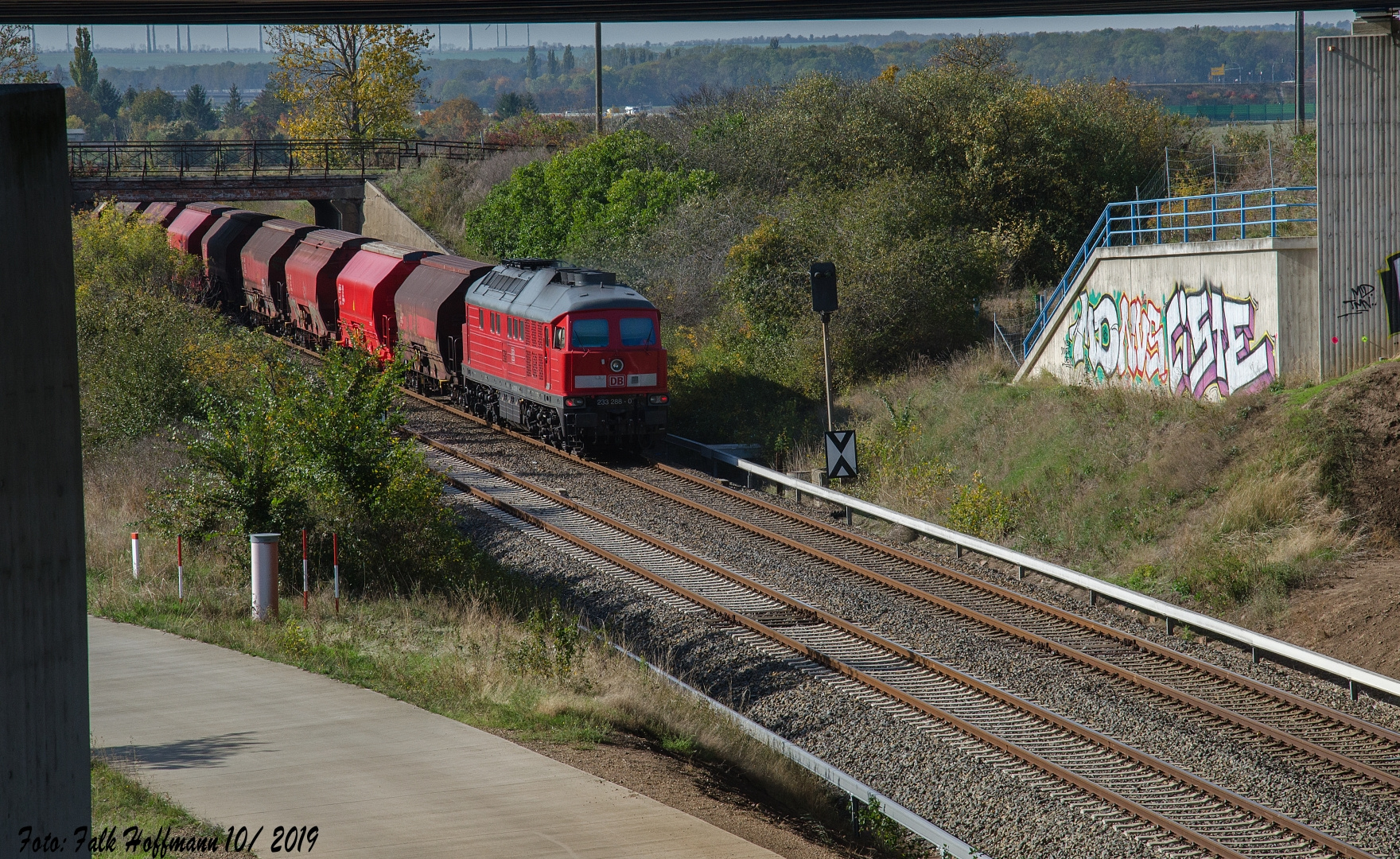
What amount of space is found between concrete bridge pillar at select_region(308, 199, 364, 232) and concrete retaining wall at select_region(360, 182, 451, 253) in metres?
0.40

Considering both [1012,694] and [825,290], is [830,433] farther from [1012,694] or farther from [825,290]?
[1012,694]

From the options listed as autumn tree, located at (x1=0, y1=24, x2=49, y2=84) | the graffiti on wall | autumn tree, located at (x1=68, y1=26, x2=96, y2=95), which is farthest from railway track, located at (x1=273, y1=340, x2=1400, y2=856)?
autumn tree, located at (x1=68, y1=26, x2=96, y2=95)

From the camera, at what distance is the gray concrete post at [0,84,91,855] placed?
5.78 meters

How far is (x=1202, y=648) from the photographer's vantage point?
606 inches

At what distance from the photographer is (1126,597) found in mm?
16625

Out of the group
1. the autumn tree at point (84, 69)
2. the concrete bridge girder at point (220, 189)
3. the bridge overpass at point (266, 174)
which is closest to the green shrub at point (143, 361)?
the bridge overpass at point (266, 174)

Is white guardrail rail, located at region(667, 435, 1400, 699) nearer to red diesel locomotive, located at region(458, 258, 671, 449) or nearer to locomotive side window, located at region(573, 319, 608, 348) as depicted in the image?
red diesel locomotive, located at region(458, 258, 671, 449)

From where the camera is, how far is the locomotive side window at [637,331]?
24469mm

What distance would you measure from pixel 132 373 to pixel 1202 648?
20145mm

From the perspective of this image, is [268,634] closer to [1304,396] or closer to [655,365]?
[655,365]

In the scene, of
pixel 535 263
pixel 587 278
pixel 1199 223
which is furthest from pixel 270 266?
pixel 1199 223

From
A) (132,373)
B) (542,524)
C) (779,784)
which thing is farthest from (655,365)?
(779,784)

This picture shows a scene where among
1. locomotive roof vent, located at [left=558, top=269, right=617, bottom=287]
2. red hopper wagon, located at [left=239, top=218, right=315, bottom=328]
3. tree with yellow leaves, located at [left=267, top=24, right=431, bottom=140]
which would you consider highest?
tree with yellow leaves, located at [left=267, top=24, right=431, bottom=140]

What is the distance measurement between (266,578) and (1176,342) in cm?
1570
